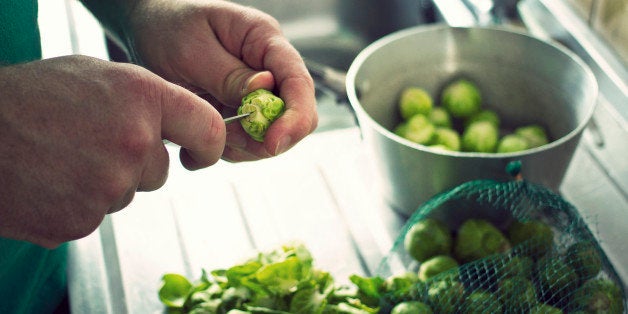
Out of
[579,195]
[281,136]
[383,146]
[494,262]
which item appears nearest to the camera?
[281,136]

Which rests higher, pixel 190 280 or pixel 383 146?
pixel 383 146

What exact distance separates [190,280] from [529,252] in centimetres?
67

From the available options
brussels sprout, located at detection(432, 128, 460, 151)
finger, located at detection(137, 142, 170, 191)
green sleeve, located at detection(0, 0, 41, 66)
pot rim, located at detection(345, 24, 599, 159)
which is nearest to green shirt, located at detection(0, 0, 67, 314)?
green sleeve, located at detection(0, 0, 41, 66)

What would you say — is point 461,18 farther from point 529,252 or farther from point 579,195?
point 529,252

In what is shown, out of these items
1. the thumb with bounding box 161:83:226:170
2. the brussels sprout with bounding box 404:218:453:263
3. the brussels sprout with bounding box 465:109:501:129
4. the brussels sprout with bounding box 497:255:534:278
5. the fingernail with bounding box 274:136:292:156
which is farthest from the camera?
the brussels sprout with bounding box 465:109:501:129

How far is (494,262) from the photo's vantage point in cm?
111

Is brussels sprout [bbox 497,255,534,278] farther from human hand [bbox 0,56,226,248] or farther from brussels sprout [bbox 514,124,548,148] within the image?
human hand [bbox 0,56,226,248]

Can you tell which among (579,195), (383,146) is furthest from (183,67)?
(579,195)

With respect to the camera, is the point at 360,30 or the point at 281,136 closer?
the point at 281,136

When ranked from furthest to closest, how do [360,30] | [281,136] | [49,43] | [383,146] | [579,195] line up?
1. [360,30]
2. [49,43]
3. [579,195]
4. [383,146]
5. [281,136]

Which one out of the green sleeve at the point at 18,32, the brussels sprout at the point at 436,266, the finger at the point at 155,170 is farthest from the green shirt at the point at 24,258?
the brussels sprout at the point at 436,266

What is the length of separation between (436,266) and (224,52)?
559 millimetres

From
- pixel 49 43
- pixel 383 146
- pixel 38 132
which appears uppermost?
pixel 38 132

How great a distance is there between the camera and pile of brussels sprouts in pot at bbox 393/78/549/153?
142 centimetres
